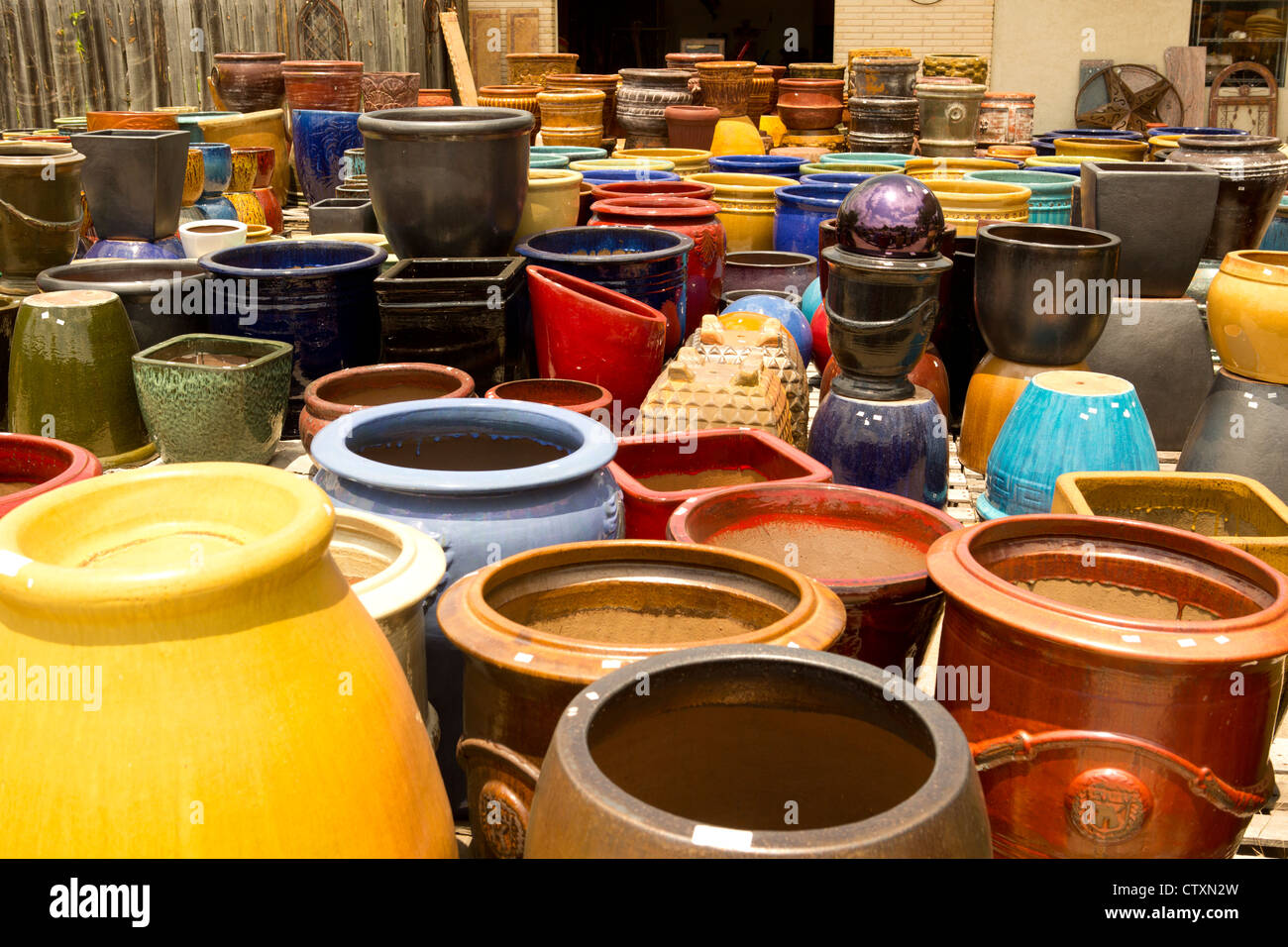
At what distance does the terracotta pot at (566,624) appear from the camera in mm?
1642

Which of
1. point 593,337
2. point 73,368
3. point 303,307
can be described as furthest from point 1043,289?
point 73,368

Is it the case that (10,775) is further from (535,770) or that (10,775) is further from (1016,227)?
(1016,227)

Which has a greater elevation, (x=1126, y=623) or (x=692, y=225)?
(x=692, y=225)

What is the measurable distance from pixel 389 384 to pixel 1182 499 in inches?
89.8

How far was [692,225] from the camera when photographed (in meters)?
5.04

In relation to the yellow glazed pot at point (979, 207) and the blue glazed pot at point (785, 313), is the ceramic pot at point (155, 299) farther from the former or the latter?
the yellow glazed pot at point (979, 207)

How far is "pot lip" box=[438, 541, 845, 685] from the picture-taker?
5.28 feet

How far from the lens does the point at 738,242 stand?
6227mm

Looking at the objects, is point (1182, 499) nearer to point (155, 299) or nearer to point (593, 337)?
point (593, 337)

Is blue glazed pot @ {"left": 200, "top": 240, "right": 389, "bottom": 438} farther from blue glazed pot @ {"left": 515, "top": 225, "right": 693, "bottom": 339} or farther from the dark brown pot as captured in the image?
the dark brown pot

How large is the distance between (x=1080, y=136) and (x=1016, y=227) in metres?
5.07

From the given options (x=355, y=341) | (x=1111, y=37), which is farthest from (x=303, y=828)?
(x=1111, y=37)

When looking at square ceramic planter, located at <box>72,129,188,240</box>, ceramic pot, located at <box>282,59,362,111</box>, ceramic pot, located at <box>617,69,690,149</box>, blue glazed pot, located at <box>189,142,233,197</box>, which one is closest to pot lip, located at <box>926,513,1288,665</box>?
square ceramic planter, located at <box>72,129,188,240</box>

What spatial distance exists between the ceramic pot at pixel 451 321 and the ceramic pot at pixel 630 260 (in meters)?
0.28
